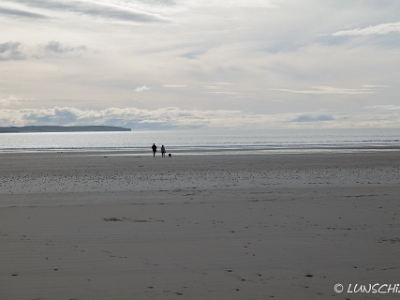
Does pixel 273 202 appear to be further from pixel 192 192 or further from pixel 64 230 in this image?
pixel 64 230

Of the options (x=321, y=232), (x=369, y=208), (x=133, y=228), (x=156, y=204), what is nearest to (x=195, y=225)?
(x=133, y=228)

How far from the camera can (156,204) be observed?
13.8 metres

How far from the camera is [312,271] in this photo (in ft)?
22.6

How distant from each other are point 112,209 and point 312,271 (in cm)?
732

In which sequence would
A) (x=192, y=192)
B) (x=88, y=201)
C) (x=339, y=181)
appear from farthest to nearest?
(x=339, y=181) → (x=192, y=192) → (x=88, y=201)

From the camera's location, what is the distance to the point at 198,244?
27.9ft

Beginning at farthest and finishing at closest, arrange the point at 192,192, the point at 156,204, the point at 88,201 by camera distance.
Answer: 1. the point at 192,192
2. the point at 88,201
3. the point at 156,204

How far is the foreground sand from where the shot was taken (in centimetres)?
629

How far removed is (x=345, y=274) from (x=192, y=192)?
33.9 feet

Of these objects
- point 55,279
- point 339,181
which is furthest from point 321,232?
point 339,181

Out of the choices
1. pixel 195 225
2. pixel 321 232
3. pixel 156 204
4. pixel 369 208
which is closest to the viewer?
pixel 321 232

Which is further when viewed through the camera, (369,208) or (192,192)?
(192,192)

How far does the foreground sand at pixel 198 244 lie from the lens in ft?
20.6

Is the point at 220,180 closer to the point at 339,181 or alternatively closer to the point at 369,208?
the point at 339,181
